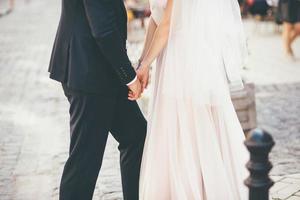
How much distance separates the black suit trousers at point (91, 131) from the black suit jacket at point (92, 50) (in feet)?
0.31

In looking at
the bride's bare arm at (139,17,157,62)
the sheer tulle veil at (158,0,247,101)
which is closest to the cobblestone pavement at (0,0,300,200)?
the sheer tulle veil at (158,0,247,101)

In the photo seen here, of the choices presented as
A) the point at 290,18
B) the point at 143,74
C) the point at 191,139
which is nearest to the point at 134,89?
the point at 143,74

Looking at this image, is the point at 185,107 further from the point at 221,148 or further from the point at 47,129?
the point at 47,129

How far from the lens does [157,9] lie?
372cm

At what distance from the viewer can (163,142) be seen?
3.83 metres

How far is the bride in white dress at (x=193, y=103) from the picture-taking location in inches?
143

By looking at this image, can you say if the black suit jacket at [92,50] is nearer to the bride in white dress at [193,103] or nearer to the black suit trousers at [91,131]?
the black suit trousers at [91,131]

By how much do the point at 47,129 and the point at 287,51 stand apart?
18.8 ft

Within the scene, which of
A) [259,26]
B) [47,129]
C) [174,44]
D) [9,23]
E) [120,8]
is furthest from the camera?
[9,23]

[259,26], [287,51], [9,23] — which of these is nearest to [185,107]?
[287,51]

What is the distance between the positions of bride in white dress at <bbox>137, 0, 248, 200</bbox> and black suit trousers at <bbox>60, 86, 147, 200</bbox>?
172mm

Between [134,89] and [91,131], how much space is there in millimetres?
361

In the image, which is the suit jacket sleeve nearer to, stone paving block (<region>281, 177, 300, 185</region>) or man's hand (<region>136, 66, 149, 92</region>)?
man's hand (<region>136, 66, 149, 92</region>)

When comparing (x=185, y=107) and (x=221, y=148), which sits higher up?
(x=185, y=107)
